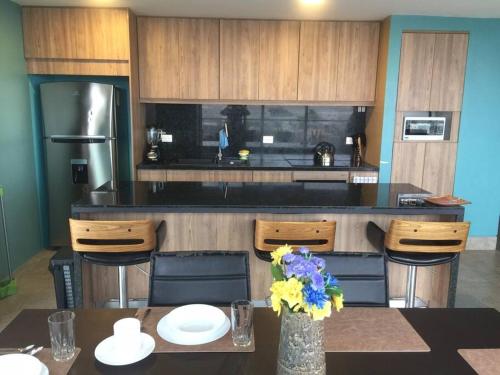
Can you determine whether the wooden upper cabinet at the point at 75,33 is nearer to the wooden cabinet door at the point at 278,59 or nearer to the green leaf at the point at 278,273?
the wooden cabinet door at the point at 278,59

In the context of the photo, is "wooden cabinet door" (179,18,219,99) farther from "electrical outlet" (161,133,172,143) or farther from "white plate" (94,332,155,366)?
"white plate" (94,332,155,366)

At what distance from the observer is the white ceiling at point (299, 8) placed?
3.79 m

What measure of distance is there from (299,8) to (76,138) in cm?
248

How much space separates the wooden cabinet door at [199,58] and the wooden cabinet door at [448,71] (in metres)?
2.27

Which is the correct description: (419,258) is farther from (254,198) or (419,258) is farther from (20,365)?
(20,365)

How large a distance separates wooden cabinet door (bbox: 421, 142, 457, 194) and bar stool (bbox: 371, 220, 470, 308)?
2190 millimetres

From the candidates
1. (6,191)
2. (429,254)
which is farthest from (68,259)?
(429,254)

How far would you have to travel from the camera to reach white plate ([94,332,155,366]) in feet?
3.76

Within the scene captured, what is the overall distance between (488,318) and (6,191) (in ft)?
12.3

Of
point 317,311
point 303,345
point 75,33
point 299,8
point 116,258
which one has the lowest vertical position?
point 116,258

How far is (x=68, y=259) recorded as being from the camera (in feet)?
8.81

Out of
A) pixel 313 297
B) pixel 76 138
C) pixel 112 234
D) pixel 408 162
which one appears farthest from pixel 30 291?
pixel 408 162

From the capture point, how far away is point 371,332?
4.40 feet

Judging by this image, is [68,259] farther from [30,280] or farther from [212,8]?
[212,8]
